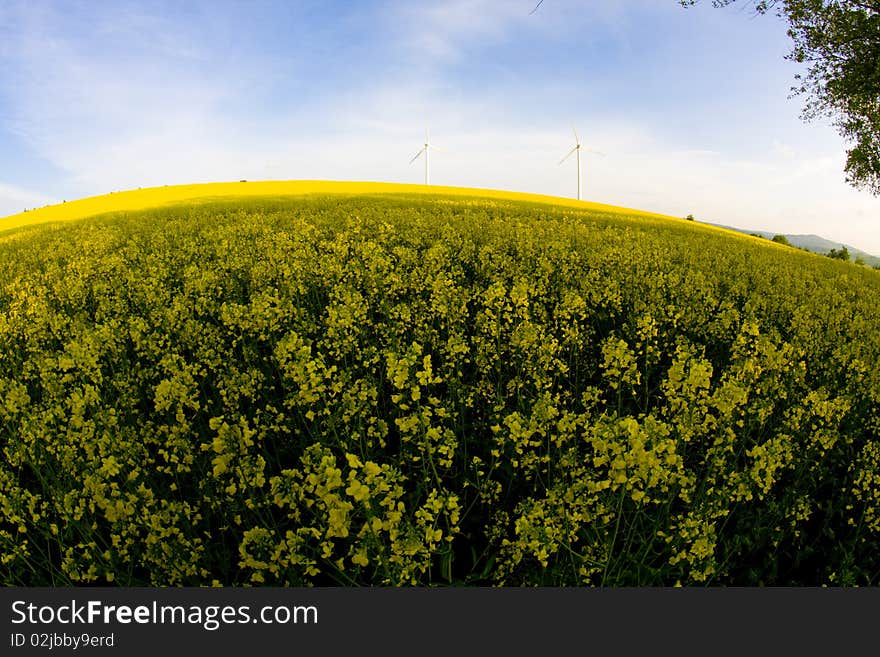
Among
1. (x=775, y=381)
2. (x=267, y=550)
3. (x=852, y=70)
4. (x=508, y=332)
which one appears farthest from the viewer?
(x=852, y=70)

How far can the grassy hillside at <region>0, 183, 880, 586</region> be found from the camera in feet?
10.2

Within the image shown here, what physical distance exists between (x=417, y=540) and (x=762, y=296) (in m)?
10.1

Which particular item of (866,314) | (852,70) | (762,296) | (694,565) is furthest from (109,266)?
(852,70)

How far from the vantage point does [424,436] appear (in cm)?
331

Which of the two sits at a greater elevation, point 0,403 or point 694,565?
point 0,403

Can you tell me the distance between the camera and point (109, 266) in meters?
10.1

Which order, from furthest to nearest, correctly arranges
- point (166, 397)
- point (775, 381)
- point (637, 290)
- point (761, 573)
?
point (637, 290) → point (775, 381) → point (761, 573) → point (166, 397)

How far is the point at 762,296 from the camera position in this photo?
10094 mm

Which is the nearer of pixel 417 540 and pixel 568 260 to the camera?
pixel 417 540

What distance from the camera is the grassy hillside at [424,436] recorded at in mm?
3119

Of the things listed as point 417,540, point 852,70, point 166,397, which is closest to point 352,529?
point 417,540

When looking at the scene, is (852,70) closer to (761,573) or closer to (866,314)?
(866,314)

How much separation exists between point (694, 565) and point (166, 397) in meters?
3.92

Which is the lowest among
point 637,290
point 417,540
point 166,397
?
point 417,540
